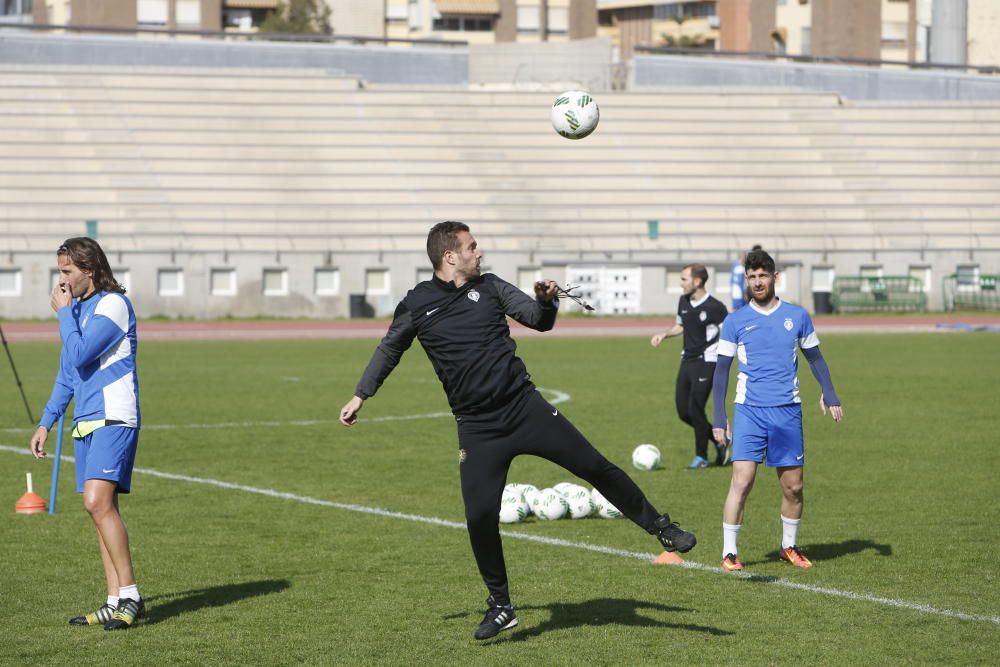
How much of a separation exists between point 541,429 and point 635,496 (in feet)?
2.27

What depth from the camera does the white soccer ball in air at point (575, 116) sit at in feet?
41.3

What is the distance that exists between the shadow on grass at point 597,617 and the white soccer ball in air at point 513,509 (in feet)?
10.3

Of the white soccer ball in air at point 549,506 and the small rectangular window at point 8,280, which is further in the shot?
the small rectangular window at point 8,280

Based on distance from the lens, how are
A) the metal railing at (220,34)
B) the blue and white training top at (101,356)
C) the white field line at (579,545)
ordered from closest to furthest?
the blue and white training top at (101,356)
the white field line at (579,545)
the metal railing at (220,34)

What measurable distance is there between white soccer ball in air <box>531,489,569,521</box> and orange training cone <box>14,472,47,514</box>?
4.59m

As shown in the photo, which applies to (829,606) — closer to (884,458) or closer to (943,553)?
(943,553)

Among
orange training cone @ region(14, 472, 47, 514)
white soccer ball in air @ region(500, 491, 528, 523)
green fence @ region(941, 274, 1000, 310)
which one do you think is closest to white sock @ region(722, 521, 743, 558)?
white soccer ball in air @ region(500, 491, 528, 523)

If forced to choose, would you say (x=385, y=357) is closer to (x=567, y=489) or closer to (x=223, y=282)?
(x=567, y=489)

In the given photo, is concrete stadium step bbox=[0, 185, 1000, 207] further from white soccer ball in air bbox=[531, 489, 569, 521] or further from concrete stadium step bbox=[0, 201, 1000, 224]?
white soccer ball in air bbox=[531, 489, 569, 521]

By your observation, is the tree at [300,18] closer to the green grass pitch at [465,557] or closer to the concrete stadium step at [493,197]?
the concrete stadium step at [493,197]

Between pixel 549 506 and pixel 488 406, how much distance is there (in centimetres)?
454

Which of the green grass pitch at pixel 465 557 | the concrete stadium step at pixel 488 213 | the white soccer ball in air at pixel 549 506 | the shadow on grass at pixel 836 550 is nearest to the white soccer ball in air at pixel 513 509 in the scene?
the white soccer ball in air at pixel 549 506

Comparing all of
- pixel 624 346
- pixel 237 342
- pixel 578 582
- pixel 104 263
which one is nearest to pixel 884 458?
pixel 578 582

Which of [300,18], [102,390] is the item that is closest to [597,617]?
[102,390]
